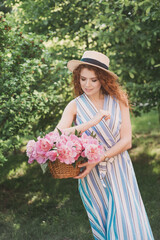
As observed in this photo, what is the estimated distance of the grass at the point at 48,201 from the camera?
4.14m

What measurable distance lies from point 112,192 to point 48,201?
8.75 feet

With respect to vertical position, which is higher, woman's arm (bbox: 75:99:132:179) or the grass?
woman's arm (bbox: 75:99:132:179)

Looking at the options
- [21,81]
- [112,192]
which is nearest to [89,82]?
[112,192]

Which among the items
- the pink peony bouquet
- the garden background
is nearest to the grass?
the garden background

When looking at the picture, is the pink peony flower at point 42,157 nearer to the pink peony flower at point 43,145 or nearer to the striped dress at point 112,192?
the pink peony flower at point 43,145

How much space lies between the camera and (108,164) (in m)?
2.68

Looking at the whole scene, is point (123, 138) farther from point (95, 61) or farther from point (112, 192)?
point (95, 61)

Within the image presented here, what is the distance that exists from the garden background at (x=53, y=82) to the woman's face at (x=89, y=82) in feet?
4.58

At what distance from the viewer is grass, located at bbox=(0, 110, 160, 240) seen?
163 inches

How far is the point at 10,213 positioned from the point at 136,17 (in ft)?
11.4

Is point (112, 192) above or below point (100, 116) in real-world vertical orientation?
below

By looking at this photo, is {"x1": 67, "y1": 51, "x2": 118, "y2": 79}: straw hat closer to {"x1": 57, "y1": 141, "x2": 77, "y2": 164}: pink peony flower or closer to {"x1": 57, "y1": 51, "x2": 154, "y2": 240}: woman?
{"x1": 57, "y1": 51, "x2": 154, "y2": 240}: woman

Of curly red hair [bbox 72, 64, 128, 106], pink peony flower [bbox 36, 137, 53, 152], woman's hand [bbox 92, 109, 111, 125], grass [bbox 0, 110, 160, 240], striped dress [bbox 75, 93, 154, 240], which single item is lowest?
grass [bbox 0, 110, 160, 240]

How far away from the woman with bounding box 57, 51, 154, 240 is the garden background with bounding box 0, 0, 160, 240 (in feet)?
4.32
